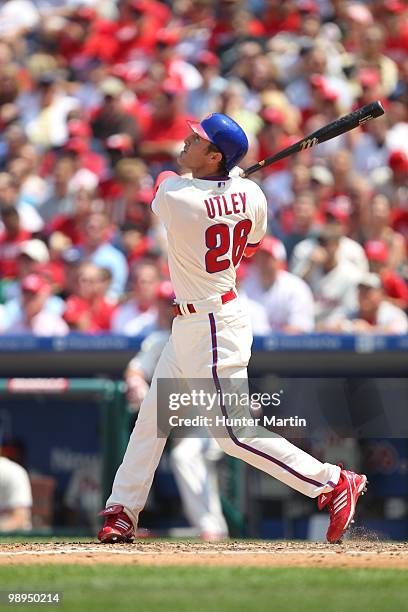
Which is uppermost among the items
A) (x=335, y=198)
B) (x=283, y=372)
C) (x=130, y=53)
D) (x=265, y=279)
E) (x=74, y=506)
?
(x=130, y=53)

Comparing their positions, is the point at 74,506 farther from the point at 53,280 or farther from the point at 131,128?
the point at 131,128

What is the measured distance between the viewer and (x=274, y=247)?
9.52 metres

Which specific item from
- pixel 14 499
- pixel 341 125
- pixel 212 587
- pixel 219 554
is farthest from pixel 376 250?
pixel 212 587

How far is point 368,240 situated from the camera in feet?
32.5

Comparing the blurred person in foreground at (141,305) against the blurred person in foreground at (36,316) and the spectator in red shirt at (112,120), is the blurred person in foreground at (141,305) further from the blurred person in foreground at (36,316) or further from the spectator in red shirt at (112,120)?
the spectator in red shirt at (112,120)

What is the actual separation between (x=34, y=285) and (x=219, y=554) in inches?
159

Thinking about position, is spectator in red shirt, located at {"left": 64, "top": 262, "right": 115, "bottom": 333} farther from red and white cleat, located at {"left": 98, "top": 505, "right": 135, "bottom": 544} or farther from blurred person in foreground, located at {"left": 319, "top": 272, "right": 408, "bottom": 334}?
red and white cleat, located at {"left": 98, "top": 505, "right": 135, "bottom": 544}

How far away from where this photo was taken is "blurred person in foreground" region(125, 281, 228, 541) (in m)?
8.01

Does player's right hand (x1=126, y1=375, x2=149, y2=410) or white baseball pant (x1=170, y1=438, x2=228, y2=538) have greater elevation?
player's right hand (x1=126, y1=375, x2=149, y2=410)

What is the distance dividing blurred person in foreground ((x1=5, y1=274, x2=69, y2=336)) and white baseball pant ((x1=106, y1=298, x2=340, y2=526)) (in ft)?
11.3

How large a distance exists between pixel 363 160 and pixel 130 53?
3.00 meters

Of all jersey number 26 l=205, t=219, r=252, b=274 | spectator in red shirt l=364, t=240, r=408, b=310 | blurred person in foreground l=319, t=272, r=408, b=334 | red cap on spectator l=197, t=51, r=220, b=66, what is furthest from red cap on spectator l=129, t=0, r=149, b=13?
jersey number 26 l=205, t=219, r=252, b=274

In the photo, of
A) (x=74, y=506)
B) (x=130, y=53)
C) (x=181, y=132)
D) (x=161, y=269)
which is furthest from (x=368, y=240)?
(x=130, y=53)

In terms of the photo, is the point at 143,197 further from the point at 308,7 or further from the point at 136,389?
the point at 136,389
